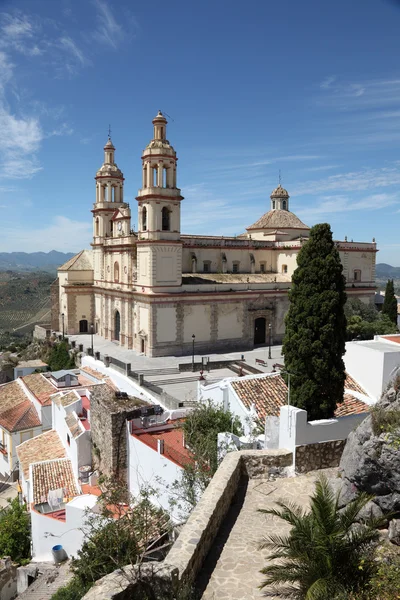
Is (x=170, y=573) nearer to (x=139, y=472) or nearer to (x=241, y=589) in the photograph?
(x=241, y=589)

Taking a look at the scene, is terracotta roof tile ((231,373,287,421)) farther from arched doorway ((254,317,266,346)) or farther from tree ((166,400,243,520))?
→ arched doorway ((254,317,266,346))

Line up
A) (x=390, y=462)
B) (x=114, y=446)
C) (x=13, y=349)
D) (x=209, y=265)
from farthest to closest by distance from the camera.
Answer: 1. (x=13, y=349)
2. (x=209, y=265)
3. (x=114, y=446)
4. (x=390, y=462)

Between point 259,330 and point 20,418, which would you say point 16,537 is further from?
point 259,330

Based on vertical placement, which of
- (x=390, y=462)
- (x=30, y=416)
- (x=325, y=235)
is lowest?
(x=30, y=416)

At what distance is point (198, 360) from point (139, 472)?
16194mm

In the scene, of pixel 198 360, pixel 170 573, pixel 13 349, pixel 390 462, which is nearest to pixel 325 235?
pixel 390 462

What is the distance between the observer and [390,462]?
686 cm

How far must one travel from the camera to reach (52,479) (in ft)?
57.4

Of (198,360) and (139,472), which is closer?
(139,472)

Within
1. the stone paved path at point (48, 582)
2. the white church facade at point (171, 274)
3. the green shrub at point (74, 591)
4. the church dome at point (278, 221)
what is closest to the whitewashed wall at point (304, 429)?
the green shrub at point (74, 591)

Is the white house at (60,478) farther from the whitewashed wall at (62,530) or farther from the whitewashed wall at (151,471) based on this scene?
the whitewashed wall at (151,471)

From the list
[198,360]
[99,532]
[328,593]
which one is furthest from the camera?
[198,360]

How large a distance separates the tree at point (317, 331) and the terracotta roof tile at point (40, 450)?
1104cm

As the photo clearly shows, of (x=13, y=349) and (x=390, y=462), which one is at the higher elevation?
(x=390, y=462)
